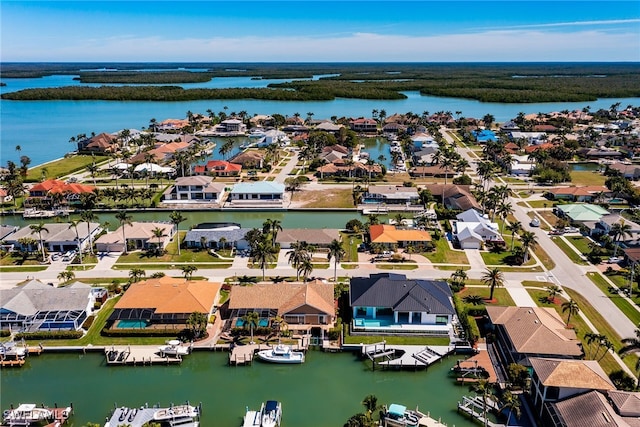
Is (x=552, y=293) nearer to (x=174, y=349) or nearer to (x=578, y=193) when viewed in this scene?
(x=174, y=349)

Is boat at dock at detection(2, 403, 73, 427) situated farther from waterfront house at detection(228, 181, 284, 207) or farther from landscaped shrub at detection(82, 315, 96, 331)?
waterfront house at detection(228, 181, 284, 207)

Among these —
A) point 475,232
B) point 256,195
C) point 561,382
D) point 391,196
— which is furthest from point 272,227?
point 561,382

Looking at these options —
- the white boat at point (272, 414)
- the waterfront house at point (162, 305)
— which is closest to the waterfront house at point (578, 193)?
the waterfront house at point (162, 305)

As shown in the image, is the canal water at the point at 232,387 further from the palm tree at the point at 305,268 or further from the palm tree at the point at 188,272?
the palm tree at the point at 188,272

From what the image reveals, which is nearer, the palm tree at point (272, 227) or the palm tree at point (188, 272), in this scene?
the palm tree at point (188, 272)

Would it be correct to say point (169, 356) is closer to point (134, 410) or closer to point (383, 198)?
point (134, 410)

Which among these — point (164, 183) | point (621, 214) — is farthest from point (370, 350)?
point (164, 183)

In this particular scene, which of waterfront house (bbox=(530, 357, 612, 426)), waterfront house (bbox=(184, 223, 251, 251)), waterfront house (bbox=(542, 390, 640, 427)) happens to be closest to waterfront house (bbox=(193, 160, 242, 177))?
waterfront house (bbox=(184, 223, 251, 251))
